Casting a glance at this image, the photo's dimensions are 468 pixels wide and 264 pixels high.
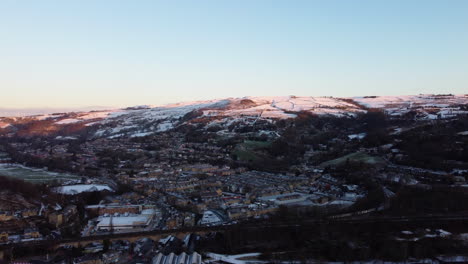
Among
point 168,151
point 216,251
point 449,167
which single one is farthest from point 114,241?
point 168,151

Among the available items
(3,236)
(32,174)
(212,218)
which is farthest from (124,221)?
(32,174)

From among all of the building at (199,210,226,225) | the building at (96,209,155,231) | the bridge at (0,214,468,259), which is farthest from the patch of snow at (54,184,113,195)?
the bridge at (0,214,468,259)

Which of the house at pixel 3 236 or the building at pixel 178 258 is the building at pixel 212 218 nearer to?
the building at pixel 178 258

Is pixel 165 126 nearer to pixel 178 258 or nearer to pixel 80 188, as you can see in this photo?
pixel 80 188

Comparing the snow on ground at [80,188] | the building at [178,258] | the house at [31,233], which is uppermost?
the house at [31,233]

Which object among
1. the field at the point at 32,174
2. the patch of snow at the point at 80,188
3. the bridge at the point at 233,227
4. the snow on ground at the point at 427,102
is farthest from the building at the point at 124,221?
the snow on ground at the point at 427,102

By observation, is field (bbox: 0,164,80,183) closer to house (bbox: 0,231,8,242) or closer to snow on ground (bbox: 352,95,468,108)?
house (bbox: 0,231,8,242)
